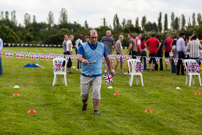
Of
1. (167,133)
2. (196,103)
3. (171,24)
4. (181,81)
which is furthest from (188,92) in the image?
(171,24)

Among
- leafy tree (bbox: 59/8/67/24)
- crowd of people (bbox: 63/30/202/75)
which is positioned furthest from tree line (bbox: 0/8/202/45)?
crowd of people (bbox: 63/30/202/75)

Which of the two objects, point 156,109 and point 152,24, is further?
point 152,24

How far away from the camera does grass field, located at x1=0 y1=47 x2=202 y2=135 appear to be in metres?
6.26

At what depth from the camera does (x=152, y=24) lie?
84812 mm

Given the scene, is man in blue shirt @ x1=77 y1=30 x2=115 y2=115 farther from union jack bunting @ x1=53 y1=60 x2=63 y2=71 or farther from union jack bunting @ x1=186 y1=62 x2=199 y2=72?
union jack bunting @ x1=186 y1=62 x2=199 y2=72

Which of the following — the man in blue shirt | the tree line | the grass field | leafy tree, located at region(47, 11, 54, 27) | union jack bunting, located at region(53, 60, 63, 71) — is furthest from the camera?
leafy tree, located at region(47, 11, 54, 27)

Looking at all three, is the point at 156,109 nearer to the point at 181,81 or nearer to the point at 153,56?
the point at 181,81

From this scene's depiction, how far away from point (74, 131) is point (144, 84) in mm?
7183

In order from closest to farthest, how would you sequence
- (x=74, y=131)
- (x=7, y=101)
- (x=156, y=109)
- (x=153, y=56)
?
(x=74, y=131) < (x=156, y=109) < (x=7, y=101) < (x=153, y=56)

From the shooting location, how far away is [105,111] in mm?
7898

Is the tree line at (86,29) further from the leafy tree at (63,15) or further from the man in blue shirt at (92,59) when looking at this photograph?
the man in blue shirt at (92,59)

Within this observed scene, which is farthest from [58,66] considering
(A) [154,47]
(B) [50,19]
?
(B) [50,19]

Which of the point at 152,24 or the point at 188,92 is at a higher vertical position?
the point at 152,24

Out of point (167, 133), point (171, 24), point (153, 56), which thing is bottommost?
point (167, 133)
